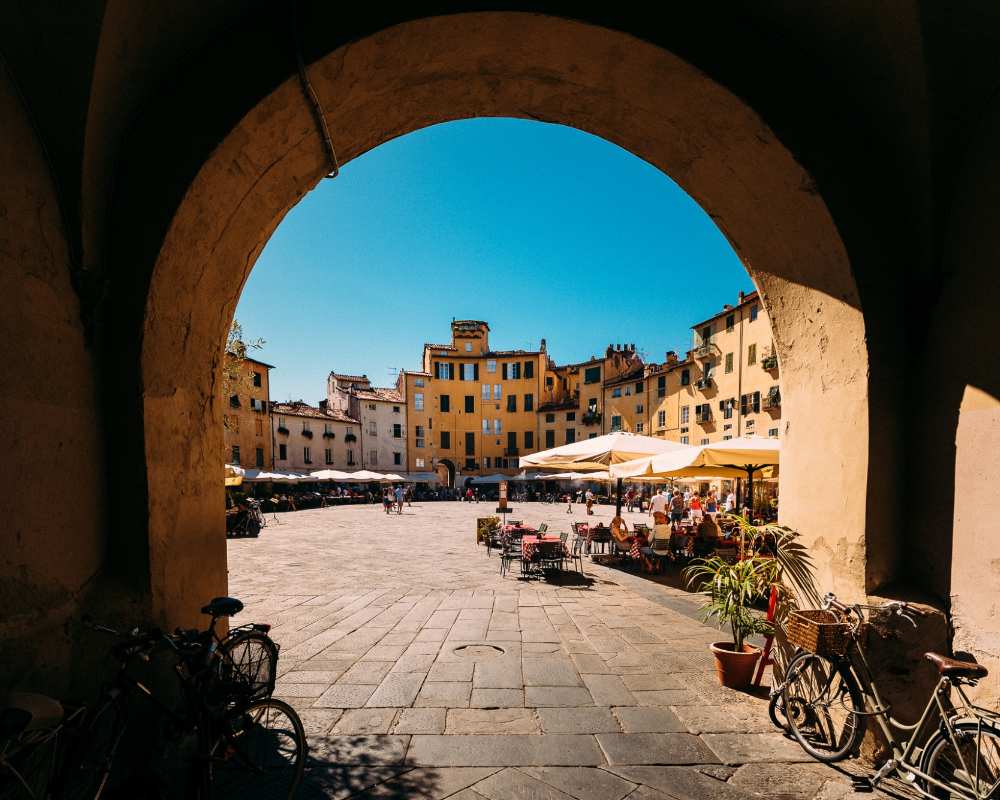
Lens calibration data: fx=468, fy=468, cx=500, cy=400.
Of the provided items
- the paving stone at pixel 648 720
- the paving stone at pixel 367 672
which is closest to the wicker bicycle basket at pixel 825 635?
the paving stone at pixel 648 720

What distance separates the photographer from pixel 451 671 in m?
4.14

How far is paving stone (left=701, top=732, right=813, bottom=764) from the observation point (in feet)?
9.55

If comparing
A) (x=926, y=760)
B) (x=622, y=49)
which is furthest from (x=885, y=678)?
(x=622, y=49)

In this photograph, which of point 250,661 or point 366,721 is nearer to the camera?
point 250,661

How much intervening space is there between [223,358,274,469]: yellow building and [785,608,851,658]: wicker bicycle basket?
114 feet

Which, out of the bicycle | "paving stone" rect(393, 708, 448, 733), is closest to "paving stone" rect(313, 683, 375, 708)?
"paving stone" rect(393, 708, 448, 733)

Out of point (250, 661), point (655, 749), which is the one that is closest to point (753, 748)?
point (655, 749)

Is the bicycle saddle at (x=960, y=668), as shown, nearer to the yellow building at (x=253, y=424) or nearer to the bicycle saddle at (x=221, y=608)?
the bicycle saddle at (x=221, y=608)

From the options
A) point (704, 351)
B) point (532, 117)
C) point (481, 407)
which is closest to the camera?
point (532, 117)

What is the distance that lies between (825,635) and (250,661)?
3.67m

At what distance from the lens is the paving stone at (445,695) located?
3.59 meters

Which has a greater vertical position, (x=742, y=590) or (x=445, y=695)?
(x=742, y=590)

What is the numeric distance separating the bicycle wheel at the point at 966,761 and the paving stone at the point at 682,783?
0.93 m

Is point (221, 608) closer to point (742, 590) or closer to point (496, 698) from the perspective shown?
point (496, 698)
